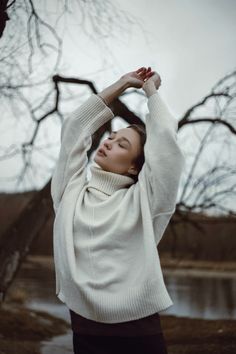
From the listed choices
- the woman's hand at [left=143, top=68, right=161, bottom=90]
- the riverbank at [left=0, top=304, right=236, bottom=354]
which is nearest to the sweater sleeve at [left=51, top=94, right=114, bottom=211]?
the woman's hand at [left=143, top=68, right=161, bottom=90]

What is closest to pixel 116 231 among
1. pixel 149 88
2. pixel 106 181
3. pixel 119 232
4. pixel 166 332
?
pixel 119 232

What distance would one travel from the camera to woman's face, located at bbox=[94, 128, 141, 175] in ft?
3.02

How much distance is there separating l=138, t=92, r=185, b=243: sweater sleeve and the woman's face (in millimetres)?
59

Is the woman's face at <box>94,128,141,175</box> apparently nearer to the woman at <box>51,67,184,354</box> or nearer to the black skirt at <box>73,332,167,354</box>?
the woman at <box>51,67,184,354</box>

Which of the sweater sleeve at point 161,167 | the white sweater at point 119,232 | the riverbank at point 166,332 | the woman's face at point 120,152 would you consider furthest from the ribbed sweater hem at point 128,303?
the riverbank at point 166,332

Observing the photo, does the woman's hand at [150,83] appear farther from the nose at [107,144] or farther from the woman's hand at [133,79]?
the nose at [107,144]

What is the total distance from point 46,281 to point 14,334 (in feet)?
4.63

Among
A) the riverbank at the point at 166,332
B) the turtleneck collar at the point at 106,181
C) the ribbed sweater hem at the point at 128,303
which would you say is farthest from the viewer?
the riverbank at the point at 166,332

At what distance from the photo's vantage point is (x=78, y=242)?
85 cm

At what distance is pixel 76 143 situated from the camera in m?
0.94

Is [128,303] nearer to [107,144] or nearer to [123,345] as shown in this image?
[123,345]

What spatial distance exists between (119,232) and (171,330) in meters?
2.66

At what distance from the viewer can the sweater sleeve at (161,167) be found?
84cm

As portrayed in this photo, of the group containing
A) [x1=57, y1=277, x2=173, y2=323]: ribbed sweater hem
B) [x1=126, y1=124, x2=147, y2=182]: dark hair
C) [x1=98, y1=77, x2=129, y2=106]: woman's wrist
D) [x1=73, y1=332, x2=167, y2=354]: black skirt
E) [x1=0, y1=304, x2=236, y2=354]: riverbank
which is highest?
[x1=98, y1=77, x2=129, y2=106]: woman's wrist
